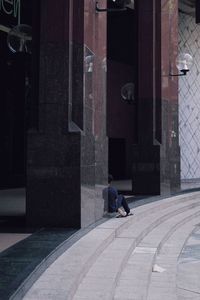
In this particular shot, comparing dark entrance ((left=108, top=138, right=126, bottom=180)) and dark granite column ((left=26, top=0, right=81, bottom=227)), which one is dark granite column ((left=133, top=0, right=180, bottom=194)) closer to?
dark granite column ((left=26, top=0, right=81, bottom=227))

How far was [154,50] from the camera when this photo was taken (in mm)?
16391

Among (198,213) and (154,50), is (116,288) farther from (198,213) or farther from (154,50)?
(154,50)

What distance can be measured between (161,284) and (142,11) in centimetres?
1185

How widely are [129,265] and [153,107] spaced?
9.65m

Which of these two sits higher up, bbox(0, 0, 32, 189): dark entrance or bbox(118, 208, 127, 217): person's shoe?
bbox(0, 0, 32, 189): dark entrance

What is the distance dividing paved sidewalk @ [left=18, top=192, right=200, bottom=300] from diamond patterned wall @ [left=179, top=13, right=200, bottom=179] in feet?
52.5

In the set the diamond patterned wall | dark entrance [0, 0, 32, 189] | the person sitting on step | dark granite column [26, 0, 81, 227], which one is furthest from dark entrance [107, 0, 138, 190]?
dark granite column [26, 0, 81, 227]

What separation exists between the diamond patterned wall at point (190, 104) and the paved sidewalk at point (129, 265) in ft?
52.5

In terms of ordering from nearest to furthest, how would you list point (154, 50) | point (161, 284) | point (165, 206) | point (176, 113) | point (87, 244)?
point (161, 284) < point (87, 244) < point (165, 206) < point (154, 50) < point (176, 113)

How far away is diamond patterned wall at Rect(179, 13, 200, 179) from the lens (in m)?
26.9

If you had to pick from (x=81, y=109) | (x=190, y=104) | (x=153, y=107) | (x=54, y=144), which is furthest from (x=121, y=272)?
(x=190, y=104)

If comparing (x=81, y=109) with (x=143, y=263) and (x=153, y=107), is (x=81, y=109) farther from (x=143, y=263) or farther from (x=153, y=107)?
(x=153, y=107)

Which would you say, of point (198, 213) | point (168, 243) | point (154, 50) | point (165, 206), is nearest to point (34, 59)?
point (168, 243)

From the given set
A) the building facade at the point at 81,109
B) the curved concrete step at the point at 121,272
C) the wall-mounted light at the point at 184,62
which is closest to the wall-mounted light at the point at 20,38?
the building facade at the point at 81,109
